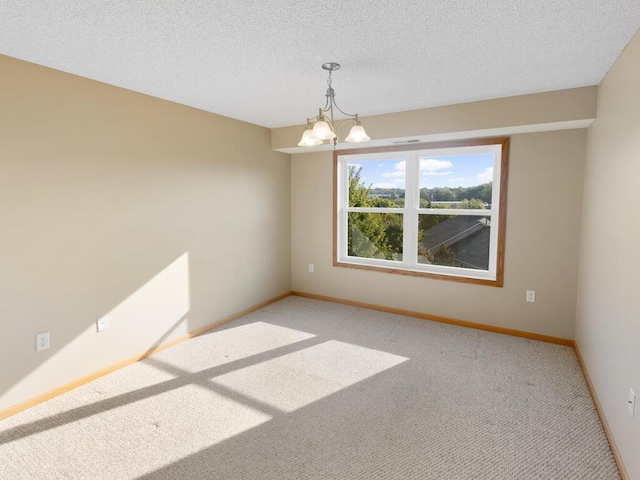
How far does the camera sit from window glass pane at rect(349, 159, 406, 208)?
14.6 feet

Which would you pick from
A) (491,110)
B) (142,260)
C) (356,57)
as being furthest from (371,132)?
(142,260)

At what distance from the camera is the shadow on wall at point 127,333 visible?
8.55 ft

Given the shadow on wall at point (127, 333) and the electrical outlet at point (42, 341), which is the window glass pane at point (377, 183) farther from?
the electrical outlet at point (42, 341)

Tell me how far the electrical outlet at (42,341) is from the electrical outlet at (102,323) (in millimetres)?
346

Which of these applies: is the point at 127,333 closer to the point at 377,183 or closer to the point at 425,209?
the point at 377,183

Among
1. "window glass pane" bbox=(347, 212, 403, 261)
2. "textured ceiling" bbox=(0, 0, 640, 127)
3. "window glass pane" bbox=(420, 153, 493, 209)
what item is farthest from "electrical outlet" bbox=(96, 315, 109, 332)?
"window glass pane" bbox=(420, 153, 493, 209)

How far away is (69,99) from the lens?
2.60 metres

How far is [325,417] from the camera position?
2393mm

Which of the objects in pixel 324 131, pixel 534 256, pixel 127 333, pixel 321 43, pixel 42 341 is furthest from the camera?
pixel 534 256

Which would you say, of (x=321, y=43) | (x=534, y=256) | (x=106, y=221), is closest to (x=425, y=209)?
(x=534, y=256)

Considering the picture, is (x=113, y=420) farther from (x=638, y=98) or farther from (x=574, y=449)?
(x=638, y=98)

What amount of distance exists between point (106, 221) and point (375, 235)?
3.00m

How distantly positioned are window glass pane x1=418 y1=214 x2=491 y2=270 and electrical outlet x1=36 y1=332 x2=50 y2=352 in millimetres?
3638

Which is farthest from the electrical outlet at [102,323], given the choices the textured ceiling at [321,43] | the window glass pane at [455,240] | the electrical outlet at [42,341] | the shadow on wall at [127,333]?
the window glass pane at [455,240]
